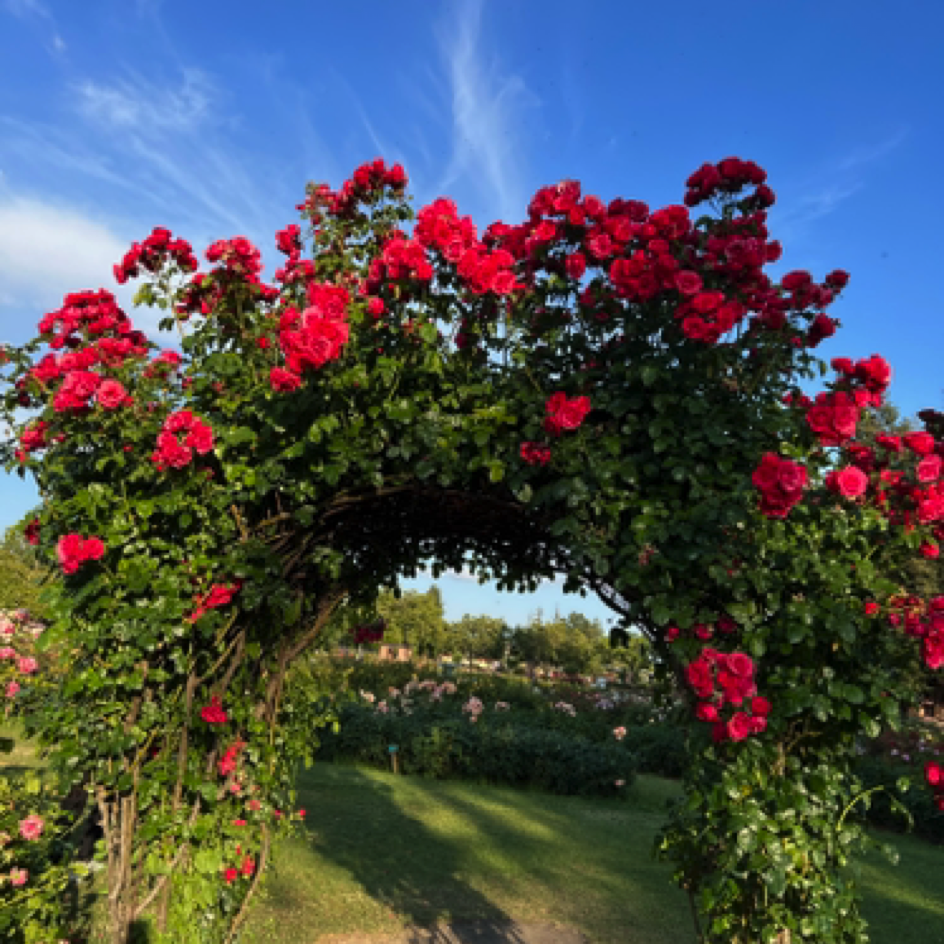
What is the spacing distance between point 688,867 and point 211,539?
2025 millimetres

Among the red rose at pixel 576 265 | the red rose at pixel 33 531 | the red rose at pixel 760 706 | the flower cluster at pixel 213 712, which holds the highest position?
A: the red rose at pixel 576 265

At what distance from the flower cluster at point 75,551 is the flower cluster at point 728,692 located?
2047 millimetres

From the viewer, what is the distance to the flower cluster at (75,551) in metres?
2.70

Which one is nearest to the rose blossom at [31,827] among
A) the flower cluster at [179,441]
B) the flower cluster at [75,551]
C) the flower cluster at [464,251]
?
the flower cluster at [75,551]

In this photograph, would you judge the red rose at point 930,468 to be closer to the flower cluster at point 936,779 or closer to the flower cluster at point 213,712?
the flower cluster at point 936,779

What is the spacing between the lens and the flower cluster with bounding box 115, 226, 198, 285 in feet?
11.4

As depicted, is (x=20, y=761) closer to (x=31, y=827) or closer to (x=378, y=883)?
(x=378, y=883)

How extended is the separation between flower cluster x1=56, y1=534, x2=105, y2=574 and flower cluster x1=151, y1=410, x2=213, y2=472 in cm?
36

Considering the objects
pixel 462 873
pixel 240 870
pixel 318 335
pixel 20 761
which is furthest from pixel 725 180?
pixel 20 761

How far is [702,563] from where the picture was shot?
2.41m

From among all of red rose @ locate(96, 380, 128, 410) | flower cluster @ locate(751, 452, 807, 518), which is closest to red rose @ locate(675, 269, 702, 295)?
flower cluster @ locate(751, 452, 807, 518)

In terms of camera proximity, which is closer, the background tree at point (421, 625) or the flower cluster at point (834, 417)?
the flower cluster at point (834, 417)

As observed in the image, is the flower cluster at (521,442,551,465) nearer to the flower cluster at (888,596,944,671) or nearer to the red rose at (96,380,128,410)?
the flower cluster at (888,596,944,671)

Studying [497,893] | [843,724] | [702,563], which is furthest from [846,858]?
[497,893]
